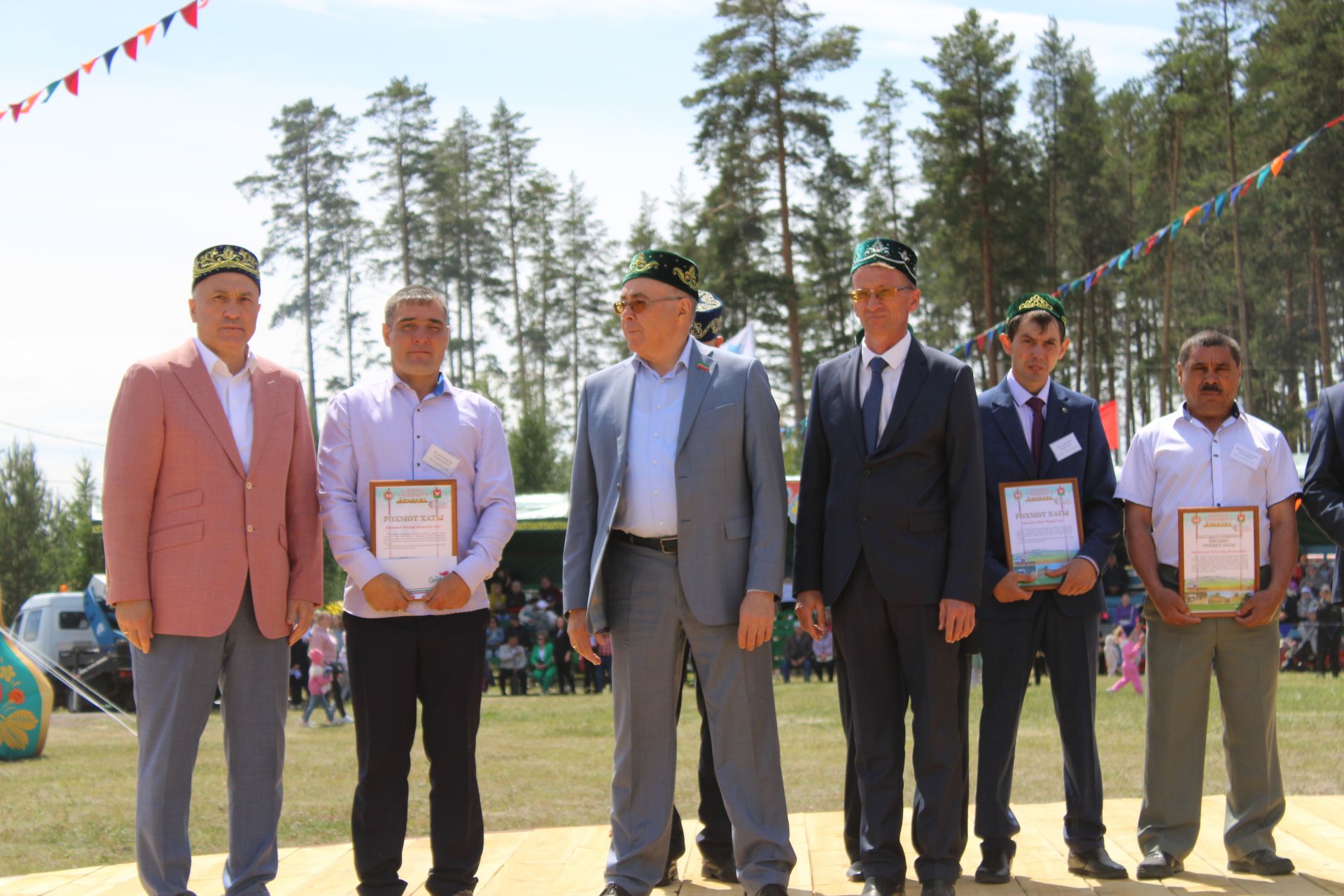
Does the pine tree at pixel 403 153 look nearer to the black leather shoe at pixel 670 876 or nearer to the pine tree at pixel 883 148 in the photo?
the pine tree at pixel 883 148

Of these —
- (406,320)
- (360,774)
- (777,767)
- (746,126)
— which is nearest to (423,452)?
(406,320)

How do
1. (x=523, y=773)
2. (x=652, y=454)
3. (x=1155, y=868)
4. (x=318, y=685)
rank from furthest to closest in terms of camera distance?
(x=318, y=685) → (x=523, y=773) → (x=1155, y=868) → (x=652, y=454)

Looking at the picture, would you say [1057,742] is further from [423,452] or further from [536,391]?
[536,391]

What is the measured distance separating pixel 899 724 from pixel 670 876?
3.36ft

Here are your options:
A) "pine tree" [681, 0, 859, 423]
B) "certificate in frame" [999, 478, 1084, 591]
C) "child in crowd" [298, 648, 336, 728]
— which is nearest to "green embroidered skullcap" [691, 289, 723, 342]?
"certificate in frame" [999, 478, 1084, 591]

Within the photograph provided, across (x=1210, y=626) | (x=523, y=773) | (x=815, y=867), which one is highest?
(x=1210, y=626)

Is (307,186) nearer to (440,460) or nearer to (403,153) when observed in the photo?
(403,153)

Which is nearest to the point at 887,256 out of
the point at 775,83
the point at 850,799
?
the point at 850,799

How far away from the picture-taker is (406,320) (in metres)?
4.37

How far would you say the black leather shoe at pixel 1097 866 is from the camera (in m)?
4.46

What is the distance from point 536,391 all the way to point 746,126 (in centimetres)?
1772

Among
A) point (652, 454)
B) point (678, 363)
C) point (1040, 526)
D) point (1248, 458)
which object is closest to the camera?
point (652, 454)

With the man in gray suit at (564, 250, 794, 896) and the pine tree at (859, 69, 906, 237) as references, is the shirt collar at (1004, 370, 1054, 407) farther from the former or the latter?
the pine tree at (859, 69, 906, 237)

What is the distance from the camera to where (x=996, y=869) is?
4402mm
